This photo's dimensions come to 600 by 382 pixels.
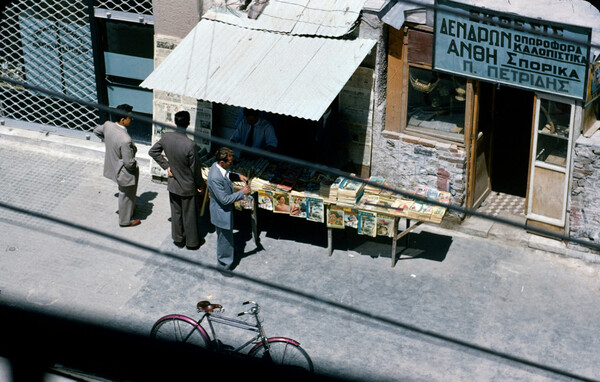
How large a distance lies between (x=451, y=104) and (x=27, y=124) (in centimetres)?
655

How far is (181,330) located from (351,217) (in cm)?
264

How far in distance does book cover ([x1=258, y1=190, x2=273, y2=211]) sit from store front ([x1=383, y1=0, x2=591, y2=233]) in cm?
191

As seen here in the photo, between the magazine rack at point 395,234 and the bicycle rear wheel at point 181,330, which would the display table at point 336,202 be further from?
the bicycle rear wheel at point 181,330

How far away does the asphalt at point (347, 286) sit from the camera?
30.6ft

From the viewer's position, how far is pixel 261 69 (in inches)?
425

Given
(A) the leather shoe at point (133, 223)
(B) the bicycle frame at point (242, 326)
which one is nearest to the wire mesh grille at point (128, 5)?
(A) the leather shoe at point (133, 223)

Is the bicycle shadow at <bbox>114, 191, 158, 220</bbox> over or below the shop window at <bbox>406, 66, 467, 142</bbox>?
below

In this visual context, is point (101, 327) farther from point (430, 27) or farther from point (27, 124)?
point (27, 124)

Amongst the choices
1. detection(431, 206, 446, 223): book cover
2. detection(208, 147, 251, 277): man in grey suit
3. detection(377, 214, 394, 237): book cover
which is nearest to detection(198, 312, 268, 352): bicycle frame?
detection(208, 147, 251, 277): man in grey suit

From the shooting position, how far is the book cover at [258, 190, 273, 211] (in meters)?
10.7

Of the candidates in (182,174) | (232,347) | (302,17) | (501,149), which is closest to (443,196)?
(501,149)

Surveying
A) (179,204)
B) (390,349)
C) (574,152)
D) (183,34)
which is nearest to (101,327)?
(390,349)

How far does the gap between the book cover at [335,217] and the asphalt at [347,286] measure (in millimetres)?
521

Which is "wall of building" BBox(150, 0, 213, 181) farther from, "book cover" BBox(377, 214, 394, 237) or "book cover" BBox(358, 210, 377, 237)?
"book cover" BBox(377, 214, 394, 237)
